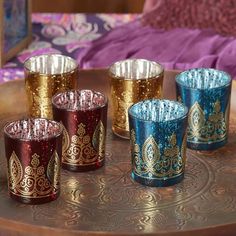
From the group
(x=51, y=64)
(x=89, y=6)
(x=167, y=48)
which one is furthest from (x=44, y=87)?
(x=89, y=6)

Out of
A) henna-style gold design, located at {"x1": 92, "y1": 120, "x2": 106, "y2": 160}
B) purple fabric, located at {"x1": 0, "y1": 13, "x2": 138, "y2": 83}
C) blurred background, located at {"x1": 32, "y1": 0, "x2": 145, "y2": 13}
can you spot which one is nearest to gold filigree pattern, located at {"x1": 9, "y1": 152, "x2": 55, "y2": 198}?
henna-style gold design, located at {"x1": 92, "y1": 120, "x2": 106, "y2": 160}

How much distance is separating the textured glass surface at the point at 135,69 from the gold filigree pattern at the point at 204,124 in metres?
0.15

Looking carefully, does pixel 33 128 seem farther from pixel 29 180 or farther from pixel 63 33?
pixel 63 33

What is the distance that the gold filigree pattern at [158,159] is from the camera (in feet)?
3.55

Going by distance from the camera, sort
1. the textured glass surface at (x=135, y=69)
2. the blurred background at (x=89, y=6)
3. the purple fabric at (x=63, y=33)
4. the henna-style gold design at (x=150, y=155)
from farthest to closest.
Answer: the blurred background at (x=89, y=6)
the purple fabric at (x=63, y=33)
the textured glass surface at (x=135, y=69)
the henna-style gold design at (x=150, y=155)

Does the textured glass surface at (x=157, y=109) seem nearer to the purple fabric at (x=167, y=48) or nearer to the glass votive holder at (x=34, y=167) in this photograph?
the glass votive holder at (x=34, y=167)

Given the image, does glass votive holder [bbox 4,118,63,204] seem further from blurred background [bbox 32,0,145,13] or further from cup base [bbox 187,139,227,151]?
blurred background [bbox 32,0,145,13]

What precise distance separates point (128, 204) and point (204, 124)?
220mm

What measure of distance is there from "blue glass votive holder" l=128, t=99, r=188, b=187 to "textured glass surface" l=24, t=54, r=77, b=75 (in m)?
0.28

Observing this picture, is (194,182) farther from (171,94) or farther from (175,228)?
(171,94)

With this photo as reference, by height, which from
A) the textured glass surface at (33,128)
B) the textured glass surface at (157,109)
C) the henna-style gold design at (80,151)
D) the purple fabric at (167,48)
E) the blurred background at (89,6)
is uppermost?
the textured glass surface at (157,109)

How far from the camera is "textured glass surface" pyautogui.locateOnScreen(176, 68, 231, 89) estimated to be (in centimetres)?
128

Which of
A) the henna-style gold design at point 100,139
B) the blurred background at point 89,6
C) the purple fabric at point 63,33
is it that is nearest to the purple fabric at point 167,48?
the purple fabric at point 63,33

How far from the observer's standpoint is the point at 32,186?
1045mm
